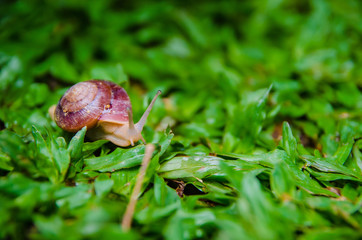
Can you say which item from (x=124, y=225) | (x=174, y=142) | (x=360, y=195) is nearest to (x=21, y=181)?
(x=124, y=225)

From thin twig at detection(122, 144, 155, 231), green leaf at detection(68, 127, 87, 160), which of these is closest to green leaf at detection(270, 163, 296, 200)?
thin twig at detection(122, 144, 155, 231)

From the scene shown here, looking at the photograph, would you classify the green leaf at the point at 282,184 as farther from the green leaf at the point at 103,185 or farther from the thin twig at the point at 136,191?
the green leaf at the point at 103,185

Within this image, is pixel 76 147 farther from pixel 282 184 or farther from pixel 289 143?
pixel 289 143

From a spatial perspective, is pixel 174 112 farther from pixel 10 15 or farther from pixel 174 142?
pixel 10 15

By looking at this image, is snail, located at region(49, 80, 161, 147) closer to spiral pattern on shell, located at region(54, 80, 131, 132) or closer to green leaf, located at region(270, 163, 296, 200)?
spiral pattern on shell, located at region(54, 80, 131, 132)

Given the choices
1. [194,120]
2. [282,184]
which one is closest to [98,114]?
[194,120]

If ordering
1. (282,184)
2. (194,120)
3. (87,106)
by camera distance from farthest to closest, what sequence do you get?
1. (194,120)
2. (87,106)
3. (282,184)
